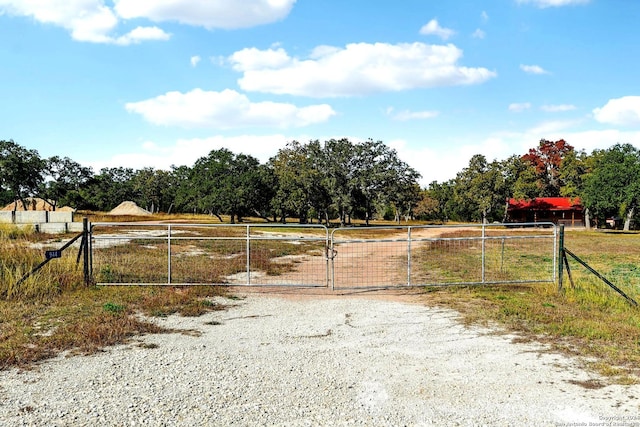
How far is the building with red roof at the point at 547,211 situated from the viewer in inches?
2547

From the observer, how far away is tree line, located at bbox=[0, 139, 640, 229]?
1984 inches

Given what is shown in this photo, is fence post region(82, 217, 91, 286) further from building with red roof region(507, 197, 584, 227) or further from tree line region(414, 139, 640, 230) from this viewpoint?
building with red roof region(507, 197, 584, 227)

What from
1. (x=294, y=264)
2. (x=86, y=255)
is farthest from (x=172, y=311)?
(x=294, y=264)

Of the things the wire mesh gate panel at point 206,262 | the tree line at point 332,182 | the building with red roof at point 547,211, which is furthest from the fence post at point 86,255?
the building with red roof at point 547,211

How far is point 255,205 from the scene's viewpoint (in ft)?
165

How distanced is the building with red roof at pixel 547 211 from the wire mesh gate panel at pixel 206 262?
49.4m

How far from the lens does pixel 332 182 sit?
52.9 metres

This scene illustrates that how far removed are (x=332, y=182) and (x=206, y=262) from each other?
3636 cm

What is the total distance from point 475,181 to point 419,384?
58269 mm

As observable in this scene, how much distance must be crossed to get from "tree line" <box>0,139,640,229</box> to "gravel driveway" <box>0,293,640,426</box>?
134 feet

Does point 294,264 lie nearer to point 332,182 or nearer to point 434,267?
point 434,267

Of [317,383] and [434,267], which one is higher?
[434,267]

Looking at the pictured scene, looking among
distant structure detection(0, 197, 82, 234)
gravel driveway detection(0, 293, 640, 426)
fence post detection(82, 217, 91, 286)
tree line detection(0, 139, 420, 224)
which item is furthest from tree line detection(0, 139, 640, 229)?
gravel driveway detection(0, 293, 640, 426)

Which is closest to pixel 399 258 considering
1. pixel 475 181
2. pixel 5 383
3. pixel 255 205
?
pixel 5 383
